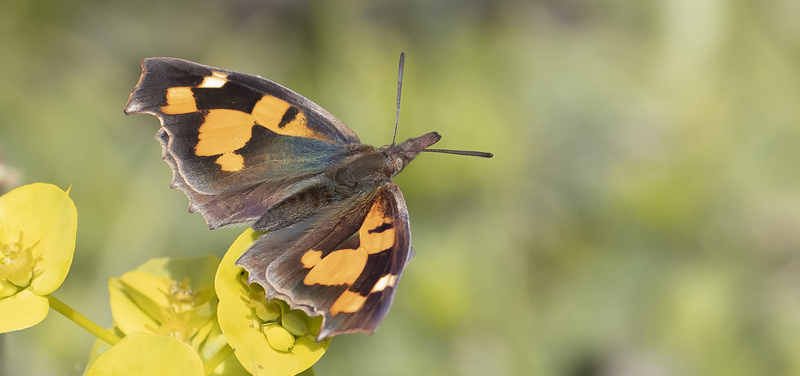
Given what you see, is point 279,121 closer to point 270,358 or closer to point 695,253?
point 270,358

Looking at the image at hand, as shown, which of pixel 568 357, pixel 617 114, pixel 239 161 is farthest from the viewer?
pixel 617 114

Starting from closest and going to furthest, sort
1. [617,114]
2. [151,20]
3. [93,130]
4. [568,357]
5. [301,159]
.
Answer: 1. [301,159]
2. [568,357]
3. [93,130]
4. [617,114]
5. [151,20]

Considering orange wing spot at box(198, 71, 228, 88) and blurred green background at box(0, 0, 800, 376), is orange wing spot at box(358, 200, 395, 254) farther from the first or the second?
blurred green background at box(0, 0, 800, 376)

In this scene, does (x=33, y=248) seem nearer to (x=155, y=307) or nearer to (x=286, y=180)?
(x=155, y=307)

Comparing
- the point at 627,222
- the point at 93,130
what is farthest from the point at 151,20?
the point at 627,222

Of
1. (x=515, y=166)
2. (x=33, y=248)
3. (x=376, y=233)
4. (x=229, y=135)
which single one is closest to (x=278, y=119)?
(x=229, y=135)

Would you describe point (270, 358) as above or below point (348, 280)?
below

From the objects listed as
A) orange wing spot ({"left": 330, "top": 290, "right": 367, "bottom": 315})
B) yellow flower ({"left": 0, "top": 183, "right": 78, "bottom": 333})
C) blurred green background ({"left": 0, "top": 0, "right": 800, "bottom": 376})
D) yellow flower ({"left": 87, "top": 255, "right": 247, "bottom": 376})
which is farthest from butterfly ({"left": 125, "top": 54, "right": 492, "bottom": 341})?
blurred green background ({"left": 0, "top": 0, "right": 800, "bottom": 376})
